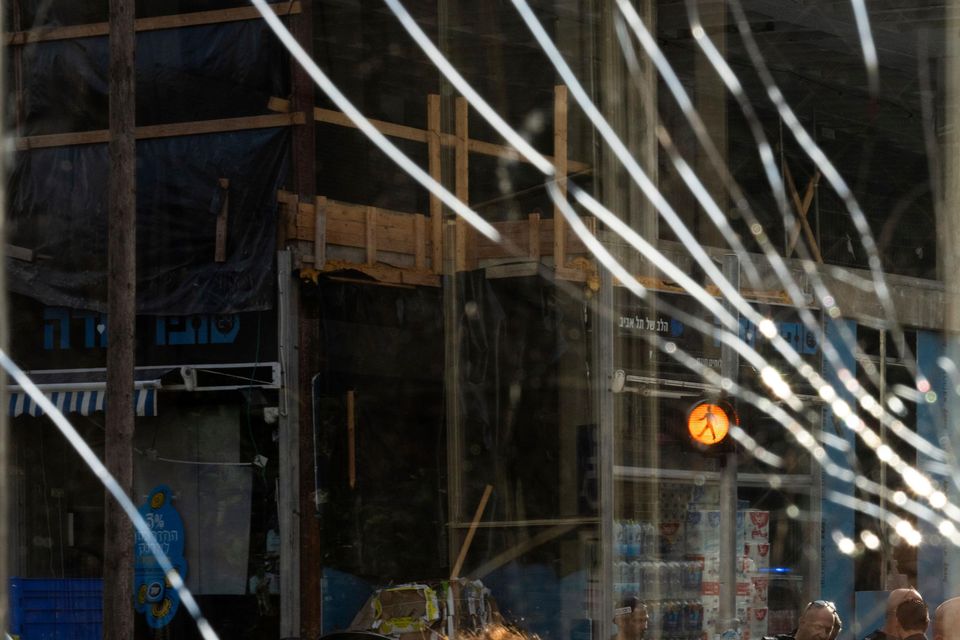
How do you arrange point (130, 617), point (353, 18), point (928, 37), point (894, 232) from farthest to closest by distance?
point (894, 232)
point (928, 37)
point (353, 18)
point (130, 617)

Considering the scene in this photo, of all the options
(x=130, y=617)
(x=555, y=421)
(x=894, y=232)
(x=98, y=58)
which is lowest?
(x=130, y=617)

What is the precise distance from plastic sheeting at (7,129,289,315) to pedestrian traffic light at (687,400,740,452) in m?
5.35

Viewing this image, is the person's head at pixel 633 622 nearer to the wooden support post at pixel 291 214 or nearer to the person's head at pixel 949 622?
the person's head at pixel 949 622

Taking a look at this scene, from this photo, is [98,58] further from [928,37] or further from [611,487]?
[928,37]

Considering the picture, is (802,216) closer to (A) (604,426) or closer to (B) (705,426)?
(A) (604,426)

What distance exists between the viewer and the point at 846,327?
1536 cm

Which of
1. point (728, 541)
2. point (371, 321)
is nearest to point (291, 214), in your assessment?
point (371, 321)

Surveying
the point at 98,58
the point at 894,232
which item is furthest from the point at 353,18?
the point at 894,232

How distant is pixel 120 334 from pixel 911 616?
546 cm

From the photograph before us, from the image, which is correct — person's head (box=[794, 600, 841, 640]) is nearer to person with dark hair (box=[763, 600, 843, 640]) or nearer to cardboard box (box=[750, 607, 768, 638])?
person with dark hair (box=[763, 600, 843, 640])

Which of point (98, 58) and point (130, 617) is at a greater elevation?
point (98, 58)

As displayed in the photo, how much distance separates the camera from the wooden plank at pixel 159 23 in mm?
12297

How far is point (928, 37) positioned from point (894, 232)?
258 centimetres

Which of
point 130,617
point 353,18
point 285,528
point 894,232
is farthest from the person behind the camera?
point 894,232
